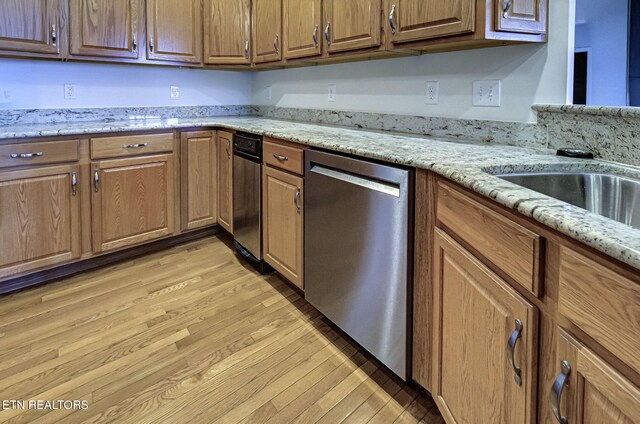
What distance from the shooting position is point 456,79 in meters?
2.03

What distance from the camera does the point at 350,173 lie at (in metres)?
1.67

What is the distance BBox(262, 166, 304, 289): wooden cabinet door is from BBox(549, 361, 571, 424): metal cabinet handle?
140cm

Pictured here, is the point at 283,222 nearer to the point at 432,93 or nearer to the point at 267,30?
the point at 432,93

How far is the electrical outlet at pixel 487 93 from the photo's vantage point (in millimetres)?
1854

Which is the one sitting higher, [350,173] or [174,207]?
[350,173]

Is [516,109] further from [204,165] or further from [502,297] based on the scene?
[204,165]

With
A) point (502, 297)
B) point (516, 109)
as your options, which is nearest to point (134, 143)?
point (516, 109)

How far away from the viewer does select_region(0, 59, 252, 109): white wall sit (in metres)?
2.70

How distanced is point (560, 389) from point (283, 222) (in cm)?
162

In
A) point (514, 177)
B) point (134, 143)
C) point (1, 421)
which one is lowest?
point (1, 421)

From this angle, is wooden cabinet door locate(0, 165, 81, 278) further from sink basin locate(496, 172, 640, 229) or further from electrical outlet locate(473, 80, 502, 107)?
sink basin locate(496, 172, 640, 229)

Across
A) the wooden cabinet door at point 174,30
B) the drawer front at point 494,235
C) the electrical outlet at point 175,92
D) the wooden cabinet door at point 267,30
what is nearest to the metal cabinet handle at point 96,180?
Answer: the wooden cabinet door at point 174,30

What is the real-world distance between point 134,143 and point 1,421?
168cm

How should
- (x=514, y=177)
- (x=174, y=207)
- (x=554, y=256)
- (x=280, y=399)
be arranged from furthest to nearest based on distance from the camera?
(x=174, y=207) < (x=280, y=399) < (x=514, y=177) < (x=554, y=256)
